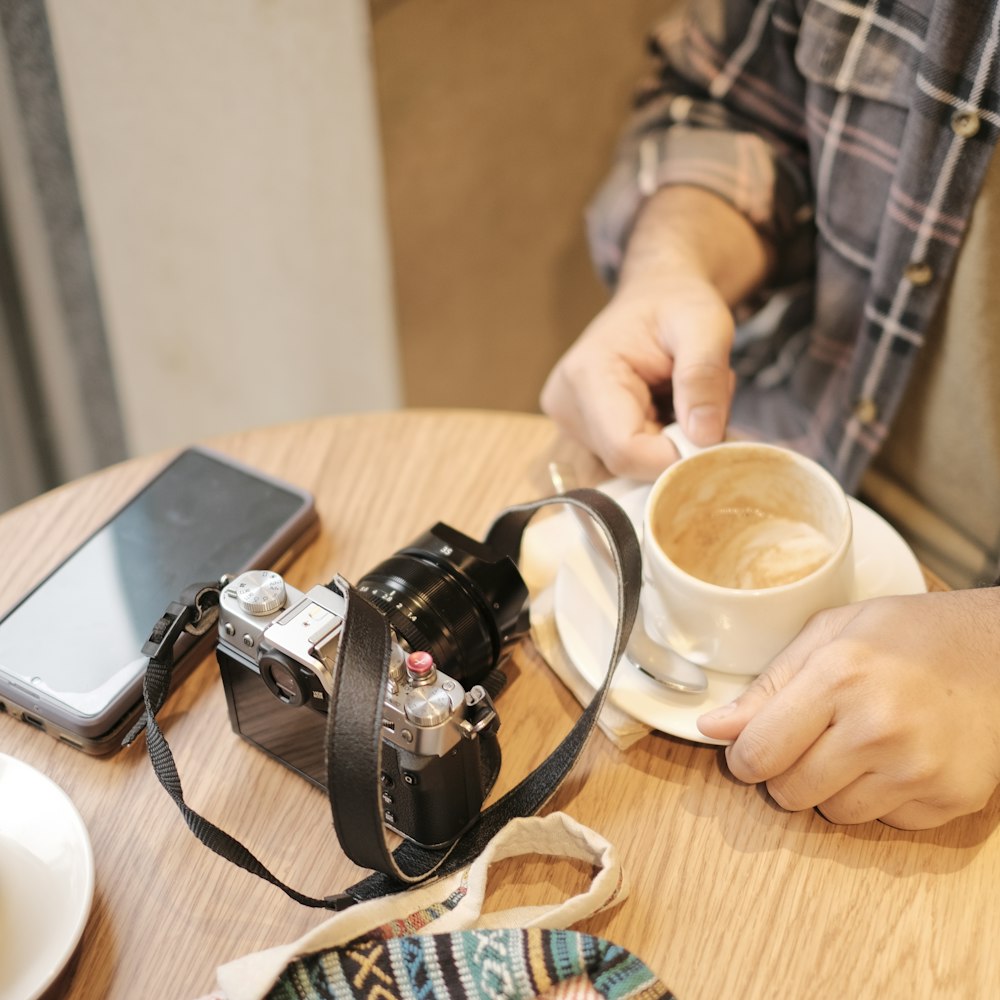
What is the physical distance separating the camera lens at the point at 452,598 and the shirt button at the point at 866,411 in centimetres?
38

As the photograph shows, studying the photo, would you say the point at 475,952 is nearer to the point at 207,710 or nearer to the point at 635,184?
the point at 207,710

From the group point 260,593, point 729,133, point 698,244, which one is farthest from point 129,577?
point 729,133

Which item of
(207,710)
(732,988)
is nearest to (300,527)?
(207,710)

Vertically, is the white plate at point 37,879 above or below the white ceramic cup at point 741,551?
below

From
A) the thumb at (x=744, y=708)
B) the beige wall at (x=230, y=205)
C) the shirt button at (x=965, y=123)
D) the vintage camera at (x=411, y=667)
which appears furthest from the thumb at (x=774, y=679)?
the beige wall at (x=230, y=205)

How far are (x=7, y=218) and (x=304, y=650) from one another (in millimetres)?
841

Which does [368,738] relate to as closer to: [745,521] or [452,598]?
[452,598]

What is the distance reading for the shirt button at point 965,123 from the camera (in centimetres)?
71

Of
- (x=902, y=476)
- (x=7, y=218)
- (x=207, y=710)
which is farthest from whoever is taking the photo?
(x=7, y=218)

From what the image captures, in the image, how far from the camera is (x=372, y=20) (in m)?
0.99

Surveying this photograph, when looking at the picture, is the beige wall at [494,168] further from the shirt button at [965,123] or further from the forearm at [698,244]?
the shirt button at [965,123]

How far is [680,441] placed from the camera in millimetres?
686

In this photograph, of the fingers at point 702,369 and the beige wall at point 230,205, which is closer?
the fingers at point 702,369

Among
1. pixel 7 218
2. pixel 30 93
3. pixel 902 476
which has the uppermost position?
pixel 30 93
